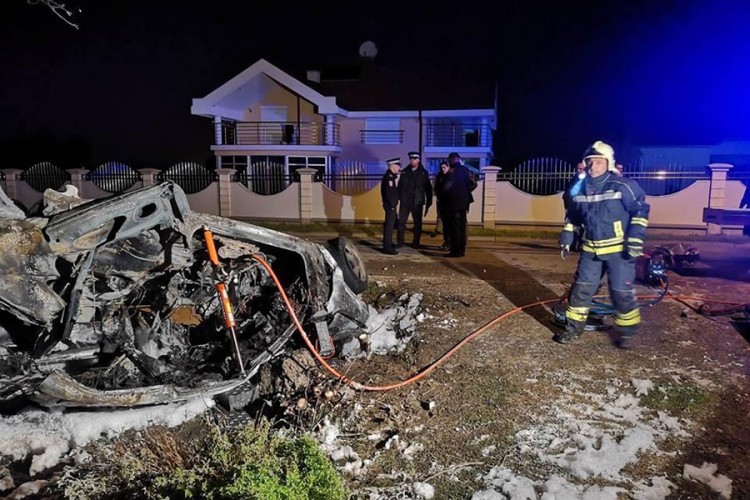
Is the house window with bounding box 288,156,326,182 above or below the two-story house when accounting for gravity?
below

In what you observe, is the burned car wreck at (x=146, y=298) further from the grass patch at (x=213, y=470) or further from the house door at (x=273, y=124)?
the house door at (x=273, y=124)

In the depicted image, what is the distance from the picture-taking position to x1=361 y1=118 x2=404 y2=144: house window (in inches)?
1066

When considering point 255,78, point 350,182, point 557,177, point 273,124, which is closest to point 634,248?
point 557,177

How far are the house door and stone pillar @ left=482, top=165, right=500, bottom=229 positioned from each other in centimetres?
1466

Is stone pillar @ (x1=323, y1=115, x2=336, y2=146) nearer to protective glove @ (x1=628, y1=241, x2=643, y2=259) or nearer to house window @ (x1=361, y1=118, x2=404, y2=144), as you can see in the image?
house window @ (x1=361, y1=118, x2=404, y2=144)

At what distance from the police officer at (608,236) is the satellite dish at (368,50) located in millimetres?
27000

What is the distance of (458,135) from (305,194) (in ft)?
41.7

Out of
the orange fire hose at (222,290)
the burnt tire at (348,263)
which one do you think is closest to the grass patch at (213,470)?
the orange fire hose at (222,290)

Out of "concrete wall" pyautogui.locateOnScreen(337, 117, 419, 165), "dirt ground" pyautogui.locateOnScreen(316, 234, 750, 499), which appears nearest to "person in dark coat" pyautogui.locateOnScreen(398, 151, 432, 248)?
"dirt ground" pyautogui.locateOnScreen(316, 234, 750, 499)

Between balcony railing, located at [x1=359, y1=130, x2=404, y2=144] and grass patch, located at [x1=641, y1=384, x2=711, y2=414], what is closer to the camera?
grass patch, located at [x1=641, y1=384, x2=711, y2=414]

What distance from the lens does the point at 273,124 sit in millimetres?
27734

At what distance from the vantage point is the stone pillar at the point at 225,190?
17047 millimetres

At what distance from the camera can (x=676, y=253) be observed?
8.23m

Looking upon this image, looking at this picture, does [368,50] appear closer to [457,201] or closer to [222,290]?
[457,201]
